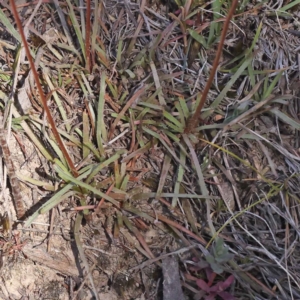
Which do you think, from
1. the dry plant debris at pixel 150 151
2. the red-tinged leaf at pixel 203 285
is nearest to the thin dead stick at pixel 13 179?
the dry plant debris at pixel 150 151

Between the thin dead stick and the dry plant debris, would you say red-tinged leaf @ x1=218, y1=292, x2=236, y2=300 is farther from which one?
the thin dead stick

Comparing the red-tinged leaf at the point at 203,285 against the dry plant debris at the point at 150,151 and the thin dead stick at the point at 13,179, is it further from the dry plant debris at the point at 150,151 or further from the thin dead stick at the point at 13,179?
the thin dead stick at the point at 13,179

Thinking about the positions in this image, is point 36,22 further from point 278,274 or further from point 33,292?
point 278,274

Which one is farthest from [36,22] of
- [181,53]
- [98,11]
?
[181,53]

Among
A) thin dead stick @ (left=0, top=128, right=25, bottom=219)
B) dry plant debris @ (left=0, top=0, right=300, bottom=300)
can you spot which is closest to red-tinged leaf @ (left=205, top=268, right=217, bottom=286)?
dry plant debris @ (left=0, top=0, right=300, bottom=300)

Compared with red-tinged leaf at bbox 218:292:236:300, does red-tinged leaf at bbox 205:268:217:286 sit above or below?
above

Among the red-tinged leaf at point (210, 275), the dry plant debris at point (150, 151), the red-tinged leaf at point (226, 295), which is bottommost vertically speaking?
the red-tinged leaf at point (226, 295)

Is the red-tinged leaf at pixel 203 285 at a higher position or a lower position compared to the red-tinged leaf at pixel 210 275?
lower
